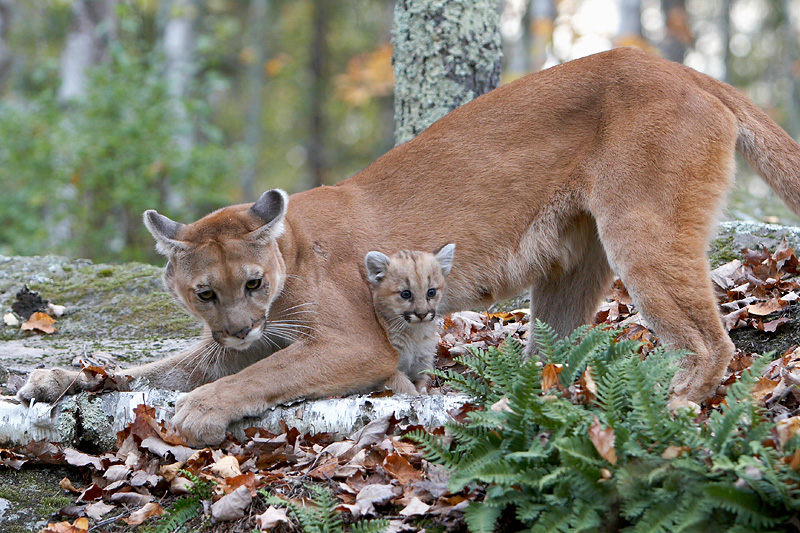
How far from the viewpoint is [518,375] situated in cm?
352

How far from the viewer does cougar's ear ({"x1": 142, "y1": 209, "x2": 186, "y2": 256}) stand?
16.5 ft

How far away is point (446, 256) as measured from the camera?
17.6ft

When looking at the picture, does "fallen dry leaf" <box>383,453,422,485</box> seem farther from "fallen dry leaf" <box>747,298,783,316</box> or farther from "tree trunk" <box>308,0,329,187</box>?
"tree trunk" <box>308,0,329,187</box>

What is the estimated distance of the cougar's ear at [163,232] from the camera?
5.03m

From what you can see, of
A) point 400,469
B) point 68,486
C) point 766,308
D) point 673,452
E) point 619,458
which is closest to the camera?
point 673,452

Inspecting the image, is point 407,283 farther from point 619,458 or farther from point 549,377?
point 619,458

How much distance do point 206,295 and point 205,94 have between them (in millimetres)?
11377

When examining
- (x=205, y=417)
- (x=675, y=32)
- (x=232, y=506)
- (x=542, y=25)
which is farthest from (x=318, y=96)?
(x=232, y=506)

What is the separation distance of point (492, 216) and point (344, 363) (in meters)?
1.43

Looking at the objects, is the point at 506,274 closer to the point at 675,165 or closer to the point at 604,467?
the point at 675,165

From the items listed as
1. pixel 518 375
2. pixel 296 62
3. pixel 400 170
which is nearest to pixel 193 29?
pixel 296 62

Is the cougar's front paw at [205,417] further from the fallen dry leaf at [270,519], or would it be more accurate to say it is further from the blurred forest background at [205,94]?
the blurred forest background at [205,94]

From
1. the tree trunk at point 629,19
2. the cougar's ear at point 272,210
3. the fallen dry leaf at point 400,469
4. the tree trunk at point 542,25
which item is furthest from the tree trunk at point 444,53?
the tree trunk at point 629,19

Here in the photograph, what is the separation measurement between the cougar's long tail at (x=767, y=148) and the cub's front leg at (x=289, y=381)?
2.61 meters
